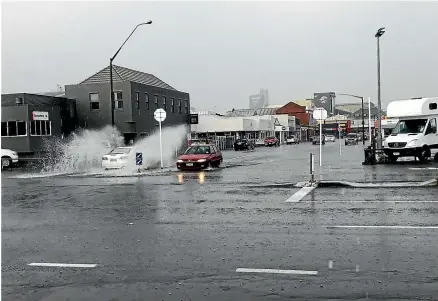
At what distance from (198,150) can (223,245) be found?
1869 centimetres

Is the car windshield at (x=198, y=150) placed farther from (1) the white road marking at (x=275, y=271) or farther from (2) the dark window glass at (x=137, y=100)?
(1) the white road marking at (x=275, y=271)

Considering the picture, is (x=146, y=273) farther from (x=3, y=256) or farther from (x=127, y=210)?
(x=127, y=210)

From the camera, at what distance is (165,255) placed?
711 cm

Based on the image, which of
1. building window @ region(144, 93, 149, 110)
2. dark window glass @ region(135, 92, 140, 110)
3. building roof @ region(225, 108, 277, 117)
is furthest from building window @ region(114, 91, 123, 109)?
building roof @ region(225, 108, 277, 117)

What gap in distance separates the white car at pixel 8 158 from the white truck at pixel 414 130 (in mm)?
24155

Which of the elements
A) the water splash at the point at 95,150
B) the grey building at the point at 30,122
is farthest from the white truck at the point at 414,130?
the grey building at the point at 30,122

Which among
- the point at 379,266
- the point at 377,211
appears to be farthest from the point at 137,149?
the point at 379,266

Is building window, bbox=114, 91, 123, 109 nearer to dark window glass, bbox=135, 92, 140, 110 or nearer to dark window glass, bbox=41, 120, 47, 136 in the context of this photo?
dark window glass, bbox=135, 92, 140, 110

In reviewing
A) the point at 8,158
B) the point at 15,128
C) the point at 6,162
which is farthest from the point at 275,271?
the point at 15,128

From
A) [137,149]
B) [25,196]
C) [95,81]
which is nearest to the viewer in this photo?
[25,196]

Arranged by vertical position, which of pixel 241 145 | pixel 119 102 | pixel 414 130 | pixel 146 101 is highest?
pixel 146 101

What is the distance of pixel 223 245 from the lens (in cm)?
767

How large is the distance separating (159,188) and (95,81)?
29080 millimetres

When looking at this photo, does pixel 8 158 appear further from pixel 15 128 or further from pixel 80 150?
pixel 80 150
